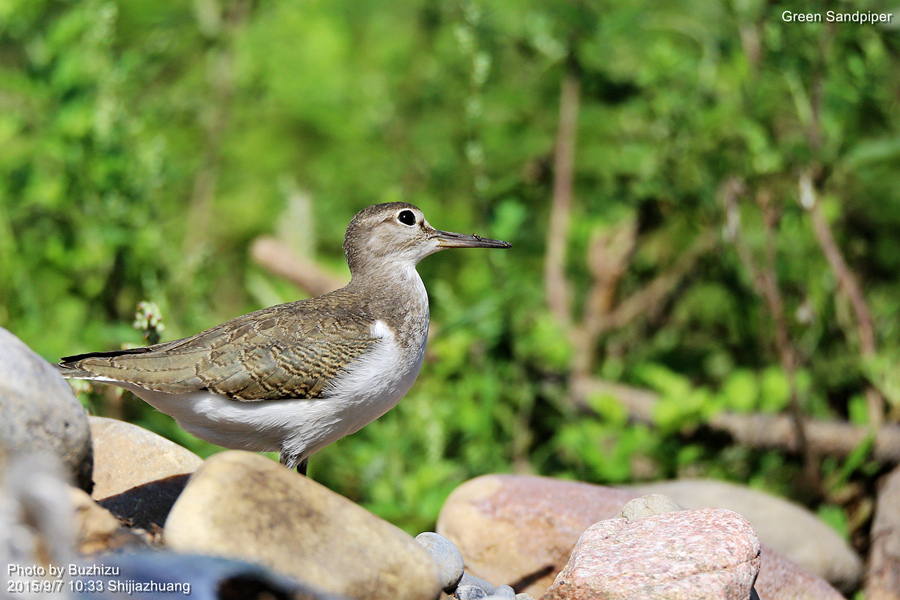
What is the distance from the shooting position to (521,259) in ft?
31.4

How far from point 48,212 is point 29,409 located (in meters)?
5.26

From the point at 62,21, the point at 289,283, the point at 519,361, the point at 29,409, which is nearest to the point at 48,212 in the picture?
the point at 62,21

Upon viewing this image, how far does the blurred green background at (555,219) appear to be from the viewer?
7562 millimetres

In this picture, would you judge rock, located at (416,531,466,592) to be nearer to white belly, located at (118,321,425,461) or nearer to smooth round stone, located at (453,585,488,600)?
smooth round stone, located at (453,585,488,600)

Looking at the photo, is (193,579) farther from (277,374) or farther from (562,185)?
(562,185)

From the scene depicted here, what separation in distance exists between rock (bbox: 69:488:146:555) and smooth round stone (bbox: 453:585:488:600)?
1.70 metres

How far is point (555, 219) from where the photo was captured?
8.70m

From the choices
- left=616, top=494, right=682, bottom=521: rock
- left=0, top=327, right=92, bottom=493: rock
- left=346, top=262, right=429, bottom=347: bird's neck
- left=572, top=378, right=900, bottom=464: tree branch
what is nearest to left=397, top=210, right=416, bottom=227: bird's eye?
left=346, top=262, right=429, bottom=347: bird's neck

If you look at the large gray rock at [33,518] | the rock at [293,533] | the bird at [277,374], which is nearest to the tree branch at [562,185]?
the bird at [277,374]

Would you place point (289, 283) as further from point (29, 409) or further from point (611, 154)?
point (29, 409)

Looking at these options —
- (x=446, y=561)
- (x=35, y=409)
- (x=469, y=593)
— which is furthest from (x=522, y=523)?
(x=35, y=409)

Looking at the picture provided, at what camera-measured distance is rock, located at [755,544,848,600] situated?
15.9ft

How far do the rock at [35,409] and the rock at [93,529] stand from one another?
0.85 ft

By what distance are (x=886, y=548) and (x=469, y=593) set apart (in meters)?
3.44
